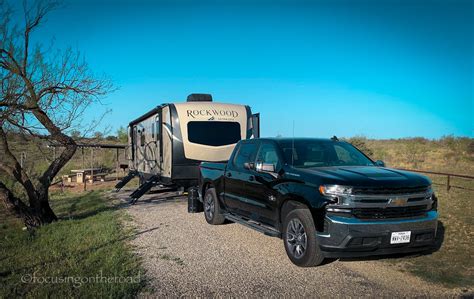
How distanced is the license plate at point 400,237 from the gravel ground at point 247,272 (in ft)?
1.63

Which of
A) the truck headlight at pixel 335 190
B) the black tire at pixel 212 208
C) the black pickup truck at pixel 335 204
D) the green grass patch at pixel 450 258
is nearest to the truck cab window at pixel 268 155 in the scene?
the black pickup truck at pixel 335 204

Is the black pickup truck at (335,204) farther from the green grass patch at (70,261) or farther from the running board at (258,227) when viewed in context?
the green grass patch at (70,261)

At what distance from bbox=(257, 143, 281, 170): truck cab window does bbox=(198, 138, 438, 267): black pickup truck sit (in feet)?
0.06

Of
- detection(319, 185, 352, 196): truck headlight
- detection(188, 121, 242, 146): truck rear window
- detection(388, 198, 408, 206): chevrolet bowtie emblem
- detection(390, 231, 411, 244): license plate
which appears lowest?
detection(390, 231, 411, 244): license plate

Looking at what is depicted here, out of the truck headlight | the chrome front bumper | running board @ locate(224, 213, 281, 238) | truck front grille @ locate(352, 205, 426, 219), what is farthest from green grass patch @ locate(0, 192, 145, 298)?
truck front grille @ locate(352, 205, 426, 219)

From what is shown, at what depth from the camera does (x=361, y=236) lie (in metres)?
5.10

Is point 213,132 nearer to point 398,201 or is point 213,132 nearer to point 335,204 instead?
point 335,204

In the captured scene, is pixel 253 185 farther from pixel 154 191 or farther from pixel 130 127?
pixel 130 127

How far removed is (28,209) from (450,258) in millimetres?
8468

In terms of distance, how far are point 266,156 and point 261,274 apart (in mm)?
2281

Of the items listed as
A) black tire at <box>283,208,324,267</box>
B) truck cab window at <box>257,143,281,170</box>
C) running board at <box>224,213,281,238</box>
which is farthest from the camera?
truck cab window at <box>257,143,281,170</box>

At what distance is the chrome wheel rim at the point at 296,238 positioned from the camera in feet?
18.5

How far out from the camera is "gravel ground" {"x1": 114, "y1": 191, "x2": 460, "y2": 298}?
4.88 metres

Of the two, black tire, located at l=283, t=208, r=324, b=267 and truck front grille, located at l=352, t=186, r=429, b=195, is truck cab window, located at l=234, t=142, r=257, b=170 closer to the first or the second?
black tire, located at l=283, t=208, r=324, b=267
